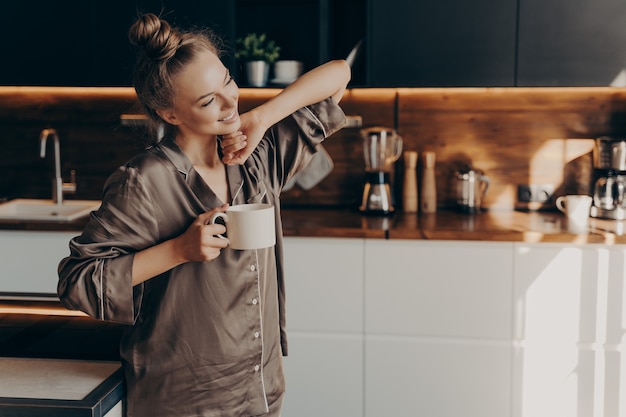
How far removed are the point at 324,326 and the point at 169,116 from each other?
1474mm

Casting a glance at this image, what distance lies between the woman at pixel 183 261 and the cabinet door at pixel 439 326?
3.99 ft

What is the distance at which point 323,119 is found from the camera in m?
1.51

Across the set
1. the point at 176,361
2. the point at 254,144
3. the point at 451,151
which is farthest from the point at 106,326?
the point at 451,151

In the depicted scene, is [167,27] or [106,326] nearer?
[167,27]

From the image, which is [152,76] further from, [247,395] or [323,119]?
[247,395]

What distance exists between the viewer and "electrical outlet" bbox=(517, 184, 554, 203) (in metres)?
2.99

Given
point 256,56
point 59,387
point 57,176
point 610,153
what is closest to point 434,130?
point 610,153

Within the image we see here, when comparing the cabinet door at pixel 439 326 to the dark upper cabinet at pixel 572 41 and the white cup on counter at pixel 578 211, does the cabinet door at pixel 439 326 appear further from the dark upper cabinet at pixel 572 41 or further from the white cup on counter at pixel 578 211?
the dark upper cabinet at pixel 572 41

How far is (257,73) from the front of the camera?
2.84 metres

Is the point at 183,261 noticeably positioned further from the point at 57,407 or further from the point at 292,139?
the point at 292,139

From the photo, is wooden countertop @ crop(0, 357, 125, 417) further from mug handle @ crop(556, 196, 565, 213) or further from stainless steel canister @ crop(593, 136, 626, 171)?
stainless steel canister @ crop(593, 136, 626, 171)

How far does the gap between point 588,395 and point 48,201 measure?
7.86 ft

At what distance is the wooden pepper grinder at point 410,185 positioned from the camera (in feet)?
9.76

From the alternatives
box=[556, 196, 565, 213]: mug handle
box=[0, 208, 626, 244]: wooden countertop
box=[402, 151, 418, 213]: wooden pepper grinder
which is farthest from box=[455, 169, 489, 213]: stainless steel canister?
box=[556, 196, 565, 213]: mug handle
